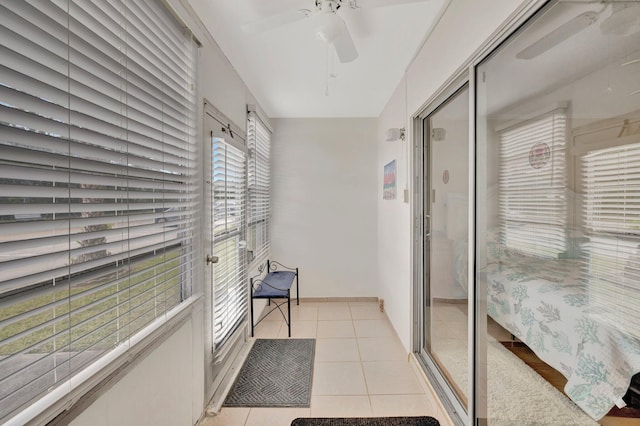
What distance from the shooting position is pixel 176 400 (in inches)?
57.5

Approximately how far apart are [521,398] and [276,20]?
2178mm

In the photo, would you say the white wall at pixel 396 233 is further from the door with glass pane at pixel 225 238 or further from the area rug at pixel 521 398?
the door with glass pane at pixel 225 238

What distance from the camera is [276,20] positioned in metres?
1.45

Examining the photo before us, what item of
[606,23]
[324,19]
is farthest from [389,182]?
[606,23]

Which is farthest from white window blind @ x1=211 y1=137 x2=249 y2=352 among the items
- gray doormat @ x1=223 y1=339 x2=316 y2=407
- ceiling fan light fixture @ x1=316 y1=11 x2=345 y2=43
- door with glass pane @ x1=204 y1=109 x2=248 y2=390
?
ceiling fan light fixture @ x1=316 y1=11 x2=345 y2=43

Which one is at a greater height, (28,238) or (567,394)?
(28,238)

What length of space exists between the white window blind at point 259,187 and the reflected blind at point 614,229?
8.50 feet

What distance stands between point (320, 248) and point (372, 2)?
301cm

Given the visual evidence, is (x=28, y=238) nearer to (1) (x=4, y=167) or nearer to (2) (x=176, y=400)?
(1) (x=4, y=167)

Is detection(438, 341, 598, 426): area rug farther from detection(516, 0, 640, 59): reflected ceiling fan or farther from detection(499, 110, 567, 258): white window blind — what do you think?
detection(516, 0, 640, 59): reflected ceiling fan

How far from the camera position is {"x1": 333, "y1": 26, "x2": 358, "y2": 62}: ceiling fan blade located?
1.54 meters

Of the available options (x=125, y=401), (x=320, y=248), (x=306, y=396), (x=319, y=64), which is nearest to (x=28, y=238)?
(x=125, y=401)

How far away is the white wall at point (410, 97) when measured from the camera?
132 centimetres

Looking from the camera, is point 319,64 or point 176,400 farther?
point 319,64
